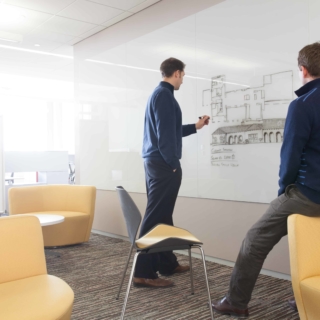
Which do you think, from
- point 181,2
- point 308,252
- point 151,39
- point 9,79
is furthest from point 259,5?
point 9,79

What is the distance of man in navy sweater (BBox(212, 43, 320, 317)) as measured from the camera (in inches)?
84.2

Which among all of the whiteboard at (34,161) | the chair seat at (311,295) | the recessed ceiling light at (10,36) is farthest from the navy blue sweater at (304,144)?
the whiteboard at (34,161)

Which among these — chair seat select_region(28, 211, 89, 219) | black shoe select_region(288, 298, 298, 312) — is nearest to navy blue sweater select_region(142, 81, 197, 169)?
black shoe select_region(288, 298, 298, 312)

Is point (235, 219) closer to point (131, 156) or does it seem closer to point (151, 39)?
point (131, 156)

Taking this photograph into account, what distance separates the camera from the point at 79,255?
435cm

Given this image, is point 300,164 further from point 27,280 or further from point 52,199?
point 52,199

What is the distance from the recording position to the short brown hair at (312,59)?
86.3 inches

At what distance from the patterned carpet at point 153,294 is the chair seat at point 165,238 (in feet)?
1.60

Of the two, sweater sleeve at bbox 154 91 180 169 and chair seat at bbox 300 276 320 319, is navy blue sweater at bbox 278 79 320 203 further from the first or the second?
sweater sleeve at bbox 154 91 180 169

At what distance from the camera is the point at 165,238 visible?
2496mm

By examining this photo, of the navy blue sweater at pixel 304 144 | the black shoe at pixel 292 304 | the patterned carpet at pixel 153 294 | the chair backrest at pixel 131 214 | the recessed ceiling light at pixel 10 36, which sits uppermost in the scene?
the recessed ceiling light at pixel 10 36

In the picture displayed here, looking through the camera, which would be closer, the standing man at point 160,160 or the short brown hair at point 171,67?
the standing man at point 160,160

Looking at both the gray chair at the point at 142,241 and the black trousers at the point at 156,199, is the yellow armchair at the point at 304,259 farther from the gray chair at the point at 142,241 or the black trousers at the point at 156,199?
the black trousers at the point at 156,199

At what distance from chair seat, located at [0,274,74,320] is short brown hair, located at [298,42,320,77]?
175 cm
